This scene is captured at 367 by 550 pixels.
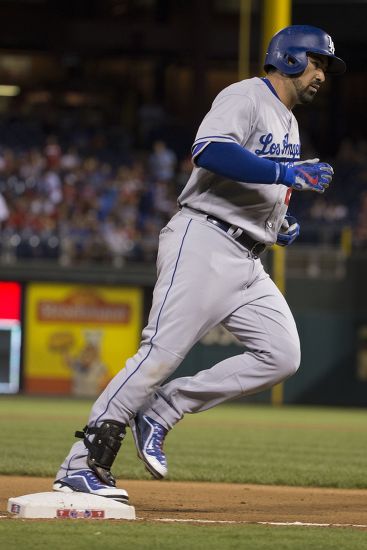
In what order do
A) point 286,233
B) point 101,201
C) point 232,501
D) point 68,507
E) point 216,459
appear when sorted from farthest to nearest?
point 101,201
point 216,459
point 232,501
point 286,233
point 68,507

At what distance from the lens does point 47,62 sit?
83.4 feet

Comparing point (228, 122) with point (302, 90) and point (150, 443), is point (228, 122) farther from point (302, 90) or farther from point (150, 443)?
point (150, 443)

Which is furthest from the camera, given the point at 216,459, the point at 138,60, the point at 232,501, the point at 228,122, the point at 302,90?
the point at 138,60

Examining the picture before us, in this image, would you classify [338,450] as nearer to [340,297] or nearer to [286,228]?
[286,228]

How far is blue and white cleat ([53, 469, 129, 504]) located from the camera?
4.43 meters

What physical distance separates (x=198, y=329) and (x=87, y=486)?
696 millimetres

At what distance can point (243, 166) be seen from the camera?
4.33m

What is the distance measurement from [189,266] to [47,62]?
21.6m

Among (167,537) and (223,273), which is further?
(223,273)

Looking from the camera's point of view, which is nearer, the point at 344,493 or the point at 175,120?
the point at 344,493

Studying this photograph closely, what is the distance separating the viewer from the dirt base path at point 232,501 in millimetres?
4652

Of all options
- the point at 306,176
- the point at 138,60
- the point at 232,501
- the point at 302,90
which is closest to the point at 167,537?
the point at 306,176

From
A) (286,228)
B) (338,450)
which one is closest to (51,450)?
(338,450)

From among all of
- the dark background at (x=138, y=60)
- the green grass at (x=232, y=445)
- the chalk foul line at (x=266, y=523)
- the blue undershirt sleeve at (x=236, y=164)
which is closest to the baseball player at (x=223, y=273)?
the blue undershirt sleeve at (x=236, y=164)
